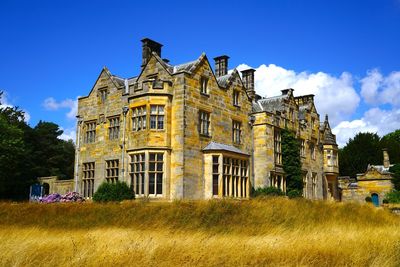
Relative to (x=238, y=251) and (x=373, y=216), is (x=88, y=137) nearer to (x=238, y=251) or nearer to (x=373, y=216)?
(x=373, y=216)

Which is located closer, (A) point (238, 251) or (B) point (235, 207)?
(A) point (238, 251)

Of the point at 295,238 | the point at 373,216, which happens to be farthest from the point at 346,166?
the point at 295,238

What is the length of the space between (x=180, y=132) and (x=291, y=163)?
12.1 metres

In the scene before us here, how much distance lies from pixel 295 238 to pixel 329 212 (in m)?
9.29

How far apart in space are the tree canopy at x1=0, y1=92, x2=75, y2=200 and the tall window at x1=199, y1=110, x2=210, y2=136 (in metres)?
20.6

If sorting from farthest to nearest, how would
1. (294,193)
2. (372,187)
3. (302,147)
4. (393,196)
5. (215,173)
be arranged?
1. (372,187)
2. (393,196)
3. (302,147)
4. (294,193)
5. (215,173)

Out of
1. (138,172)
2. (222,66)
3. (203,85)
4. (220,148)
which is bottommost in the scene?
(138,172)

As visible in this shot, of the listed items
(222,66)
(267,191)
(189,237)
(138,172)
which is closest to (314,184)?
(267,191)

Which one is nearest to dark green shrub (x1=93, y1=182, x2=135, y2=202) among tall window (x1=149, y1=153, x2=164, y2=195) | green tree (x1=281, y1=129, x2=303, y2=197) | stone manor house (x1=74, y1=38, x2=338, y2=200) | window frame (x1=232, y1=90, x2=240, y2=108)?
stone manor house (x1=74, y1=38, x2=338, y2=200)

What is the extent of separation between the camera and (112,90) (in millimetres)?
30297

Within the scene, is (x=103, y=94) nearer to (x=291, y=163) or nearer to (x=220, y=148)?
(x=220, y=148)

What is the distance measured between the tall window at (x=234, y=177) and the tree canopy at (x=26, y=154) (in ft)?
71.6

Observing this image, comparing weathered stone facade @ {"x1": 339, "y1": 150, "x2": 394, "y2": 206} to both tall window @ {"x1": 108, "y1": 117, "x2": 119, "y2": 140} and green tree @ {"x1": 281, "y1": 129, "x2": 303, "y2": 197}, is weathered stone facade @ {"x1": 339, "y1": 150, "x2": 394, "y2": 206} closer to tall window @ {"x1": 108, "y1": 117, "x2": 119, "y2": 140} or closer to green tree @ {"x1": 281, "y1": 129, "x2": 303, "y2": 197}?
green tree @ {"x1": 281, "y1": 129, "x2": 303, "y2": 197}

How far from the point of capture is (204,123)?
89.2 feet
